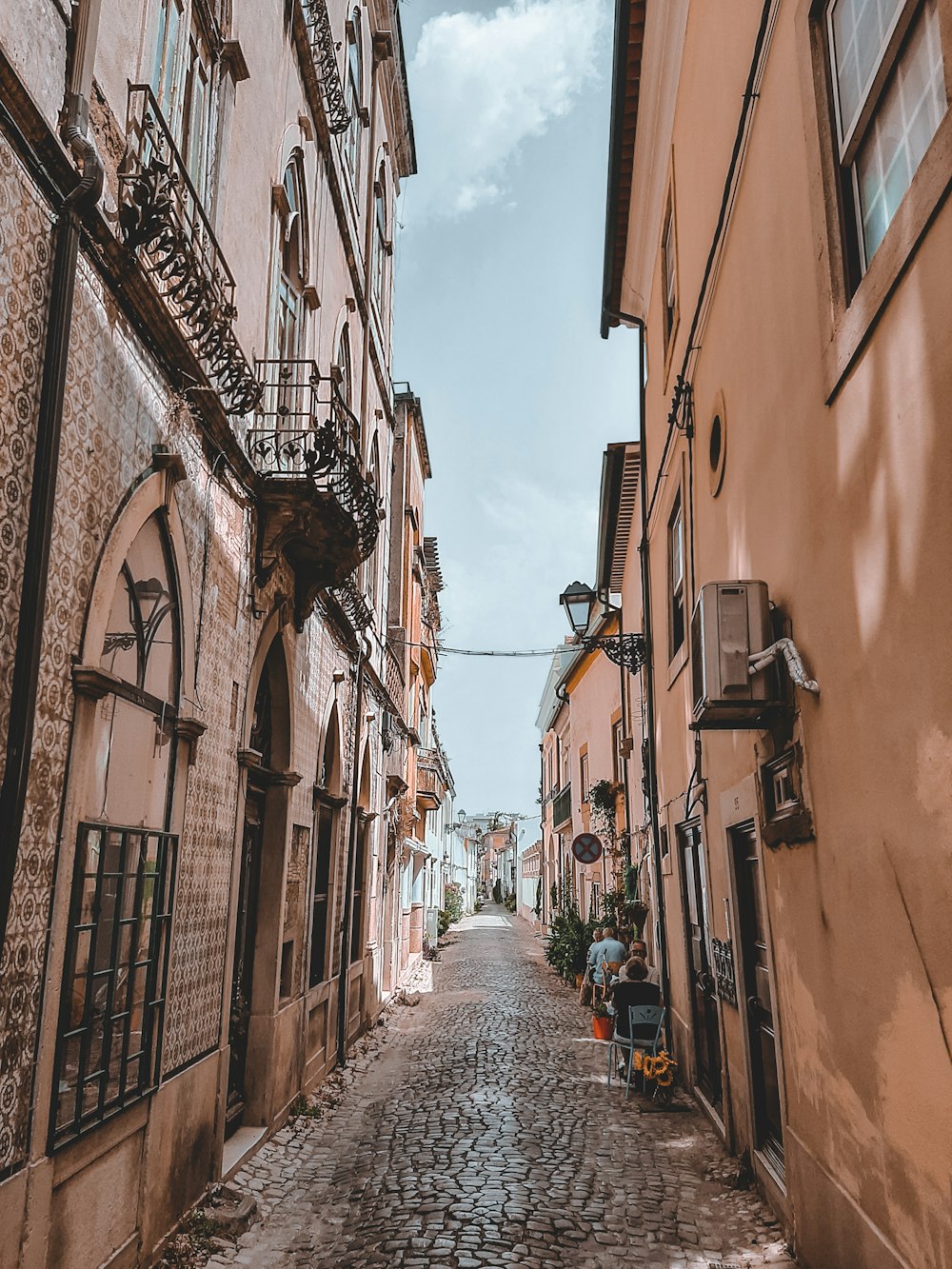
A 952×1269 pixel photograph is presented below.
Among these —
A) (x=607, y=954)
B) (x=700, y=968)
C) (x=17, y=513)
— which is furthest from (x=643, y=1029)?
(x=17, y=513)

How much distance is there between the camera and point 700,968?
9000mm

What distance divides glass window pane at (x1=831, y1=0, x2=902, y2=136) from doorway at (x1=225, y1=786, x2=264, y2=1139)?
605 centimetres

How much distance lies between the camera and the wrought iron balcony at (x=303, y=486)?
7.76 meters

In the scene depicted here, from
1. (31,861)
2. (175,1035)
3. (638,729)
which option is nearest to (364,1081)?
(175,1035)

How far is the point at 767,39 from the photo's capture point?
5469 millimetres

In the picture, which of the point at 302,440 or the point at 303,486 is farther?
the point at 302,440

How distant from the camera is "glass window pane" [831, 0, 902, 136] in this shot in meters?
3.92

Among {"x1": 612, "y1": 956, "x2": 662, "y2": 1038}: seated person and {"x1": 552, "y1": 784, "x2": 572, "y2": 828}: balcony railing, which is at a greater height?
{"x1": 552, "y1": 784, "x2": 572, "y2": 828}: balcony railing

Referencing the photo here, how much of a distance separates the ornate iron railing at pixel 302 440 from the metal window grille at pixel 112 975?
3359 mm

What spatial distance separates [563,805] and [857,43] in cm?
→ 2626

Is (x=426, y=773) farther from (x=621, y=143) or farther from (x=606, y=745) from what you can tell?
(x=621, y=143)

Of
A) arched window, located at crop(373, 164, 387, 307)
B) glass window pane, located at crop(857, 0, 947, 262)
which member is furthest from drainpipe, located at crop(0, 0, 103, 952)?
arched window, located at crop(373, 164, 387, 307)

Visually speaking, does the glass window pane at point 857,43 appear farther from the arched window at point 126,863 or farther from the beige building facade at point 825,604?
the arched window at point 126,863

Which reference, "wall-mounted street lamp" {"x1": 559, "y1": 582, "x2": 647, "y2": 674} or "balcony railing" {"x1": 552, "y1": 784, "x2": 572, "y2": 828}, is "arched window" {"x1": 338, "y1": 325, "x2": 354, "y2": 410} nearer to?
"wall-mounted street lamp" {"x1": 559, "y1": 582, "x2": 647, "y2": 674}
